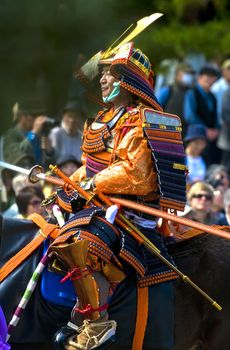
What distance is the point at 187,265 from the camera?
25.0 ft

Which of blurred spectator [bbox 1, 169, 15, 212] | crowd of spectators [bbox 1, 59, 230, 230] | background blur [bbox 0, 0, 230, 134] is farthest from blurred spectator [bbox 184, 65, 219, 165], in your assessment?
blurred spectator [bbox 1, 169, 15, 212]

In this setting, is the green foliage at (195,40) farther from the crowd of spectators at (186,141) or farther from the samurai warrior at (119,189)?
the samurai warrior at (119,189)

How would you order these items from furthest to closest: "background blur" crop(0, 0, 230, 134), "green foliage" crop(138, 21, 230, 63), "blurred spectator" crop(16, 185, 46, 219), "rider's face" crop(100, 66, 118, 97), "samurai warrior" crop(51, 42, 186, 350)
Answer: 1. "green foliage" crop(138, 21, 230, 63)
2. "blurred spectator" crop(16, 185, 46, 219)
3. "background blur" crop(0, 0, 230, 134)
4. "rider's face" crop(100, 66, 118, 97)
5. "samurai warrior" crop(51, 42, 186, 350)

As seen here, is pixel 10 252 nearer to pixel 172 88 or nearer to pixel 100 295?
pixel 100 295

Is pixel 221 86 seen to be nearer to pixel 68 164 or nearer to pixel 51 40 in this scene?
pixel 68 164

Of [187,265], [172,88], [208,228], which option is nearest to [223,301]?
[187,265]

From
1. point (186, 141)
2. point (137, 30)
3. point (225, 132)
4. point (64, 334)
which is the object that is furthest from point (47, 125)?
point (64, 334)

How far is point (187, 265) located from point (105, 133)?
3.46 ft

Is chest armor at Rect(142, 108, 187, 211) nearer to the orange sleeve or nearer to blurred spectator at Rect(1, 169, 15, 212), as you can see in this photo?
the orange sleeve

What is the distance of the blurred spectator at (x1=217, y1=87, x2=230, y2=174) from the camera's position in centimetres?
1594

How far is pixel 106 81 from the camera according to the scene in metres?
7.58

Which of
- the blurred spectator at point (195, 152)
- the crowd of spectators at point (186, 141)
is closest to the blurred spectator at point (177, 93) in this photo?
the crowd of spectators at point (186, 141)

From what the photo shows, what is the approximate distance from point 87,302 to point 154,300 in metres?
0.54

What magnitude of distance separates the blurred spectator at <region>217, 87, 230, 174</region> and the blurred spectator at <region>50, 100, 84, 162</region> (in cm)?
358
